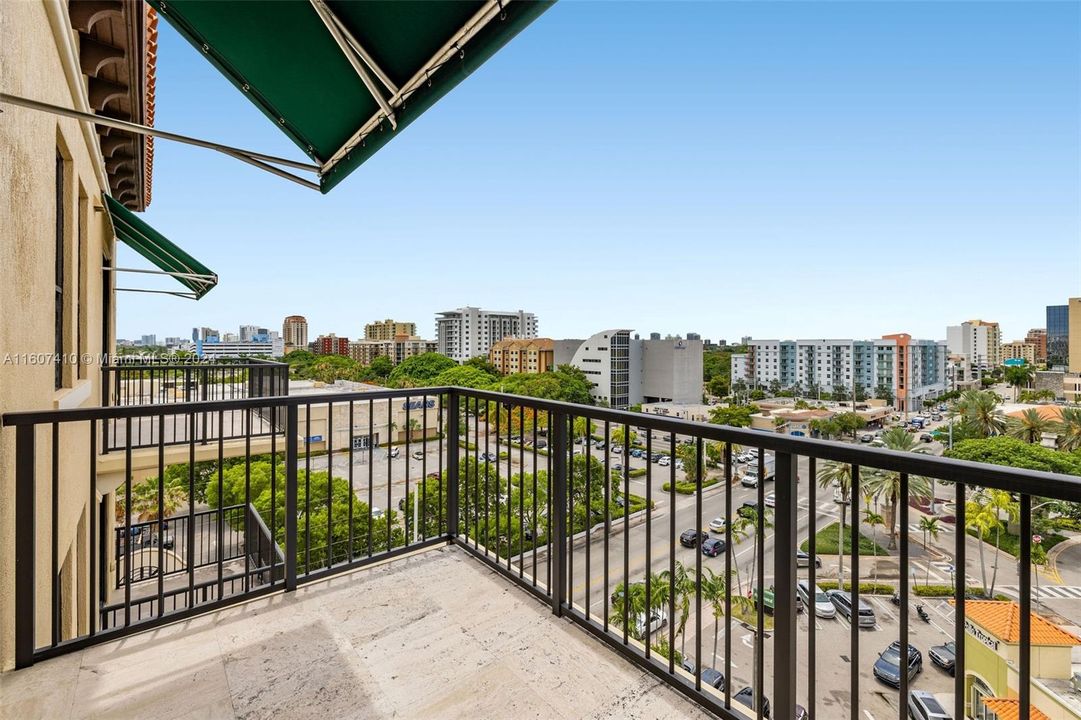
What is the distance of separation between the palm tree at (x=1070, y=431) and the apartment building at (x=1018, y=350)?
57010 millimetres

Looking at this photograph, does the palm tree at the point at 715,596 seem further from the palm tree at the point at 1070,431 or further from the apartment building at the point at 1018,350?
the apartment building at the point at 1018,350

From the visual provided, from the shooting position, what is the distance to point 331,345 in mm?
78375

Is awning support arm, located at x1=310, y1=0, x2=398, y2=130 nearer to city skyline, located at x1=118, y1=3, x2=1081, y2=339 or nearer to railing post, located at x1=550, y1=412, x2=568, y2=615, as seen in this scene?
city skyline, located at x1=118, y1=3, x2=1081, y2=339

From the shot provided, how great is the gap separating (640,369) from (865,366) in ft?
88.3

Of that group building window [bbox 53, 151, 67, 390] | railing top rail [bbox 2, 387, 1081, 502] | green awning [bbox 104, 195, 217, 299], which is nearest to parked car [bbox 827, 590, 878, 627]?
railing top rail [bbox 2, 387, 1081, 502]

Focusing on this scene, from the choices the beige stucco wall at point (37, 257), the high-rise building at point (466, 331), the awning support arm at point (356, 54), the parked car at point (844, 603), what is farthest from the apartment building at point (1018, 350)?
the beige stucco wall at point (37, 257)

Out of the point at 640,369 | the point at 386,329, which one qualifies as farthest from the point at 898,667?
the point at 386,329

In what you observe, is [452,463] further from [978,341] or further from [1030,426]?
[978,341]

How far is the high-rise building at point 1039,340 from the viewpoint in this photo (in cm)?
6258

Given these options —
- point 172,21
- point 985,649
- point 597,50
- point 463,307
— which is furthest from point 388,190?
point 463,307

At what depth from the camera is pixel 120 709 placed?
1.65m

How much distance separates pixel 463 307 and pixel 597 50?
206ft

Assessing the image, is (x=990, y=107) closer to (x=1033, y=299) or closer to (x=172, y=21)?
(x=1033, y=299)

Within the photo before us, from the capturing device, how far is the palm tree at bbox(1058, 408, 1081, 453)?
885 inches
